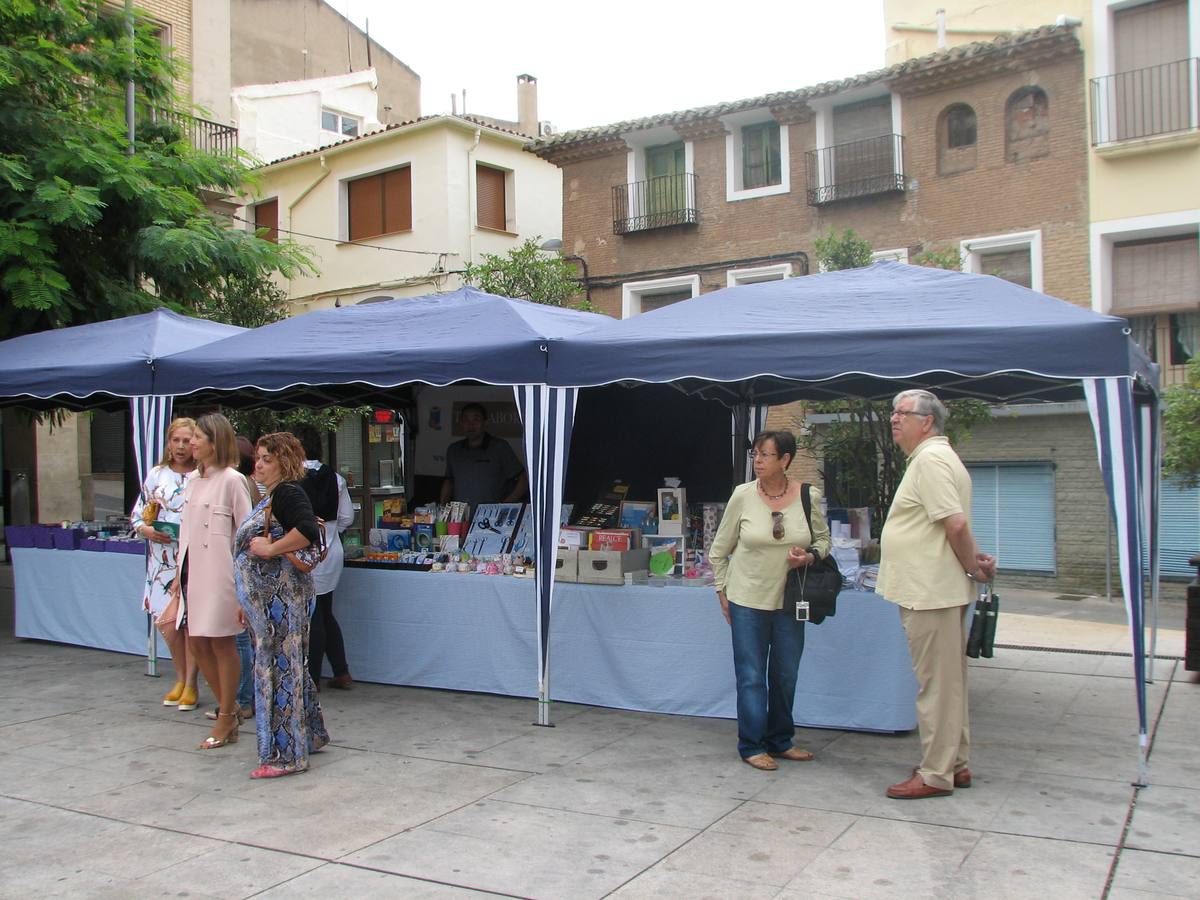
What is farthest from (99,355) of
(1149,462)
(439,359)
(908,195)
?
(908,195)

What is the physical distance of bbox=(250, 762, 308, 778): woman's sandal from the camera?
5.14m

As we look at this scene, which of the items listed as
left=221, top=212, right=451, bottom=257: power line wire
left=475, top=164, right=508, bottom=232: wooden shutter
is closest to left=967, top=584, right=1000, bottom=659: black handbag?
left=221, top=212, right=451, bottom=257: power line wire

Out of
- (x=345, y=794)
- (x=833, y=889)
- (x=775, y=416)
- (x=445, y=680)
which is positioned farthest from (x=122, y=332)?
(x=775, y=416)

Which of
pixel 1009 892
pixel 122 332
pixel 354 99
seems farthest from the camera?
pixel 354 99

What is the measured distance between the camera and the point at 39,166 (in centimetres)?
955

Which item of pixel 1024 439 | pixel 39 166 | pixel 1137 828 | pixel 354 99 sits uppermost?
pixel 354 99

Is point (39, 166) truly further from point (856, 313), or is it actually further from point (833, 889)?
point (833, 889)

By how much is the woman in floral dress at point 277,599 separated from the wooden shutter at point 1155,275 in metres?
13.2

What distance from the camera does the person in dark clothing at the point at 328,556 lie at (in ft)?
21.6

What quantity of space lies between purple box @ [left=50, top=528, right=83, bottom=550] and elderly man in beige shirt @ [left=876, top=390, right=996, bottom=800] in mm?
6681

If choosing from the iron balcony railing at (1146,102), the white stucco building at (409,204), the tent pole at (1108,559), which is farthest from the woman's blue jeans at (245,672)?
the white stucco building at (409,204)

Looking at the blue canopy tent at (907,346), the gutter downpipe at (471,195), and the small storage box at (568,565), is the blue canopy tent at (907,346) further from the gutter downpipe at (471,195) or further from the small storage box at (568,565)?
the gutter downpipe at (471,195)

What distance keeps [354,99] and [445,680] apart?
22402 millimetres

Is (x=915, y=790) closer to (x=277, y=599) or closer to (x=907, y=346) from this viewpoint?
(x=907, y=346)
